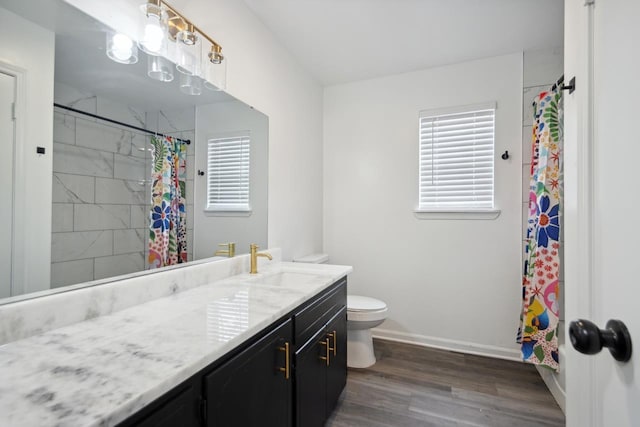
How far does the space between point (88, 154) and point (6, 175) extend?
0.78 feet

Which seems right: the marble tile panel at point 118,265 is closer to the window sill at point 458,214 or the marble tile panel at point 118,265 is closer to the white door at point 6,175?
the white door at point 6,175

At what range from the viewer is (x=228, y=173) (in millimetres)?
1752

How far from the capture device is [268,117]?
212 centimetres

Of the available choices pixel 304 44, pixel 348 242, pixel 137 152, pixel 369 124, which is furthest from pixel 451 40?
pixel 137 152

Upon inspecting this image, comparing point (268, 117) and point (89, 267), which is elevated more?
point (268, 117)

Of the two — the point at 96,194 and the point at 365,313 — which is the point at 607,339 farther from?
the point at 365,313

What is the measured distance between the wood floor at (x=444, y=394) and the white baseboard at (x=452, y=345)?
6 cm

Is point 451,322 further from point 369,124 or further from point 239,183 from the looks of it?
point 239,183

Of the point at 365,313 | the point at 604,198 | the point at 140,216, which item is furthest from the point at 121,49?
the point at 365,313

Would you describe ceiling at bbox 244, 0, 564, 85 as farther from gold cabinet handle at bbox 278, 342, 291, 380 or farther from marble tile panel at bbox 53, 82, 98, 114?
gold cabinet handle at bbox 278, 342, 291, 380

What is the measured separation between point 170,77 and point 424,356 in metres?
2.68

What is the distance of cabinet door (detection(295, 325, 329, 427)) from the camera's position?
50.8 inches

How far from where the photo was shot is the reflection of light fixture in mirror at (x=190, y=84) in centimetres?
141

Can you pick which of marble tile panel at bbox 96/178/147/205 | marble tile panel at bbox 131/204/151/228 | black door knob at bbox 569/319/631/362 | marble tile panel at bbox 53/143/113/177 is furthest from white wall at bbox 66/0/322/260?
black door knob at bbox 569/319/631/362
